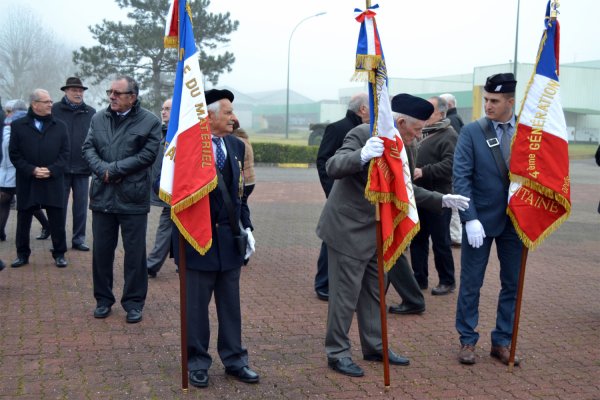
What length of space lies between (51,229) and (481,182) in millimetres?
5138

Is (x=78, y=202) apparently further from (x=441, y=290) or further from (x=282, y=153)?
(x=282, y=153)

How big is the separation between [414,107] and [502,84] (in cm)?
75

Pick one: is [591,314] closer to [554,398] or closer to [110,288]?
[554,398]

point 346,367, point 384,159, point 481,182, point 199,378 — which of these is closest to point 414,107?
point 384,159

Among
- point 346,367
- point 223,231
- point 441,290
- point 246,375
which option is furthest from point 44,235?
point 346,367

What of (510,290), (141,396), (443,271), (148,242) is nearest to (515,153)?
(510,290)

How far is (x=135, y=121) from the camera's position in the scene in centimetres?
638

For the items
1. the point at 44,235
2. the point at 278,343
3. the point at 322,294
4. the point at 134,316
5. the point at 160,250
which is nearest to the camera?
the point at 278,343

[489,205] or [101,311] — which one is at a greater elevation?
[489,205]

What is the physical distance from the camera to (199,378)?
191 inches

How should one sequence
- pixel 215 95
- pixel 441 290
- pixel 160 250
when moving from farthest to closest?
pixel 160 250
pixel 441 290
pixel 215 95

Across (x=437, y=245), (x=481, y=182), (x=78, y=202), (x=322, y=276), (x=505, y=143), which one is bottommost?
(x=322, y=276)

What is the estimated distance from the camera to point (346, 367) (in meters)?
5.12

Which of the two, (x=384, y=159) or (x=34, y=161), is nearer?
(x=384, y=159)
